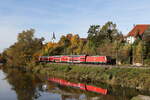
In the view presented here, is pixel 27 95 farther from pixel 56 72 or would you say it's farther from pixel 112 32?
pixel 112 32

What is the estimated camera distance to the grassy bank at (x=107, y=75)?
33469 mm

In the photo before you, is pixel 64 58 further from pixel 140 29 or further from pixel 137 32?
pixel 140 29

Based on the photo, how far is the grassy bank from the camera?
33.5 m

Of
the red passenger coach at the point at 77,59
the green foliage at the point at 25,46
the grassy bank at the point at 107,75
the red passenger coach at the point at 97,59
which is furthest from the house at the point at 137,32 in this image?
the green foliage at the point at 25,46

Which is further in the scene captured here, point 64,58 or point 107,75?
point 64,58

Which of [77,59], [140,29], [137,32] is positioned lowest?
[77,59]

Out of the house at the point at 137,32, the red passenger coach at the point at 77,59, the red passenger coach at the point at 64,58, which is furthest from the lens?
the red passenger coach at the point at 64,58

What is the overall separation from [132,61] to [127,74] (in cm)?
1355

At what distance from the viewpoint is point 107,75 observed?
39.9 metres

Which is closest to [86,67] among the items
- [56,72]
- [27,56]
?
[56,72]

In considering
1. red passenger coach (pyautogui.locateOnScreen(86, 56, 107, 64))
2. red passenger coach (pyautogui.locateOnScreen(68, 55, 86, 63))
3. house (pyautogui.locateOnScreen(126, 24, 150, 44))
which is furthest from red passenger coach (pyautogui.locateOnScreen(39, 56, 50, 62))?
house (pyautogui.locateOnScreen(126, 24, 150, 44))

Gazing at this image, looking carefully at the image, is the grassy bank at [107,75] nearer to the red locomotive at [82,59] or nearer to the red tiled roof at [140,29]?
the red locomotive at [82,59]

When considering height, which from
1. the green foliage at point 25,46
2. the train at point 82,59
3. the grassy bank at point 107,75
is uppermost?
the green foliage at point 25,46

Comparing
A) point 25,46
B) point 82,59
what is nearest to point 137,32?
point 82,59
